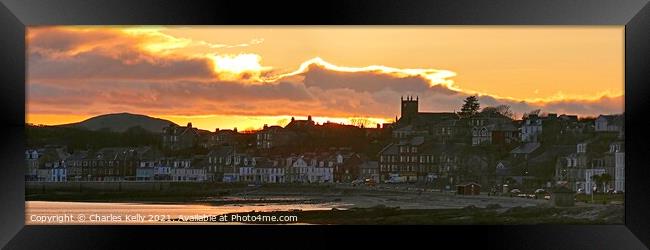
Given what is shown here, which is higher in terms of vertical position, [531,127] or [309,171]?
[531,127]

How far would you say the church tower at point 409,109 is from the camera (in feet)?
26.9

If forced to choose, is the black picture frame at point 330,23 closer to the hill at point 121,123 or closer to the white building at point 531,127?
the hill at point 121,123

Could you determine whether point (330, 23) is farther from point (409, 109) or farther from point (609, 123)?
point (609, 123)

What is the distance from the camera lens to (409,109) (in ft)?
26.9

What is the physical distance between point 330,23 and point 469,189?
1.55 meters

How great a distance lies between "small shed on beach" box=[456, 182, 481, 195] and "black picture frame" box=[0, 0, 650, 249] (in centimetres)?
28

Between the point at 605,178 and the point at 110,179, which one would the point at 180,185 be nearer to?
the point at 110,179

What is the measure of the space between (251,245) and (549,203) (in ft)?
7.05

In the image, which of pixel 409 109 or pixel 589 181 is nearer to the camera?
pixel 409 109

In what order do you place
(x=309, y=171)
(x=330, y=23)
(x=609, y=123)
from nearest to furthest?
1. (x=330, y=23)
2. (x=609, y=123)
3. (x=309, y=171)

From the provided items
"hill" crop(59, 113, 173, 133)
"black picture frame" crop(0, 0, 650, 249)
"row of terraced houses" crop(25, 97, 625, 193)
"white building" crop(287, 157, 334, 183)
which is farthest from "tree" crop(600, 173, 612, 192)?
"hill" crop(59, 113, 173, 133)

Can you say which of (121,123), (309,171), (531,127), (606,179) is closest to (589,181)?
(606,179)

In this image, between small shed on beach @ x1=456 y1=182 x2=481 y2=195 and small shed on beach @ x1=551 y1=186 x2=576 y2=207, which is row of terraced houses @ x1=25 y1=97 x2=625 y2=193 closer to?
small shed on beach @ x1=456 y1=182 x2=481 y2=195

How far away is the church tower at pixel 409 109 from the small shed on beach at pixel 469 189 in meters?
0.60
